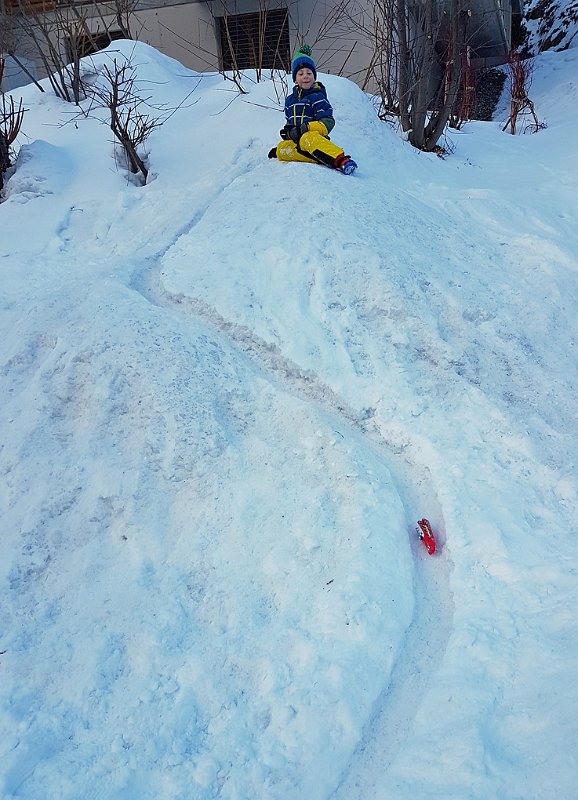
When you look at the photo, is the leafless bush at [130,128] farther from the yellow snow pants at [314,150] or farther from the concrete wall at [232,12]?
the concrete wall at [232,12]

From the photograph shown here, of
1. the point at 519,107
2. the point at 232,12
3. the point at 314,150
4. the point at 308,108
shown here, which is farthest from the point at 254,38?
the point at 314,150

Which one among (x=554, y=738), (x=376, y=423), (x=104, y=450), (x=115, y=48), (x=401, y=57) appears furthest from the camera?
(x=115, y=48)

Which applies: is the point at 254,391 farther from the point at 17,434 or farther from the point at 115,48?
the point at 115,48

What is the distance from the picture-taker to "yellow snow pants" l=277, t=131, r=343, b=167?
4441 millimetres

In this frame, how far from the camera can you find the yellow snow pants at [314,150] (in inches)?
175

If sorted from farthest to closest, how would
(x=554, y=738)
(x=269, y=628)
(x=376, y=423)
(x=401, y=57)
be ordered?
(x=401, y=57) < (x=376, y=423) < (x=269, y=628) < (x=554, y=738)

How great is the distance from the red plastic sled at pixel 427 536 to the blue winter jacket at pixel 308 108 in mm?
3420

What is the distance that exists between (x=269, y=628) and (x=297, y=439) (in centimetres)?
88

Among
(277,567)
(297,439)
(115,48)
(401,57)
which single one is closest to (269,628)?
(277,567)

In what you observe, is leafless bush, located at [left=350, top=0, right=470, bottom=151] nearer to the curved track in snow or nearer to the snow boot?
the snow boot

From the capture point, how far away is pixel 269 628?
6.87 ft

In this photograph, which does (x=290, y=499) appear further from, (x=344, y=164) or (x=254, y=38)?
(x=254, y=38)

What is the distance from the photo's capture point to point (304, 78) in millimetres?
4602

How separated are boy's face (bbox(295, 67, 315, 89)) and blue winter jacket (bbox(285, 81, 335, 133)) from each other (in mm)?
28
